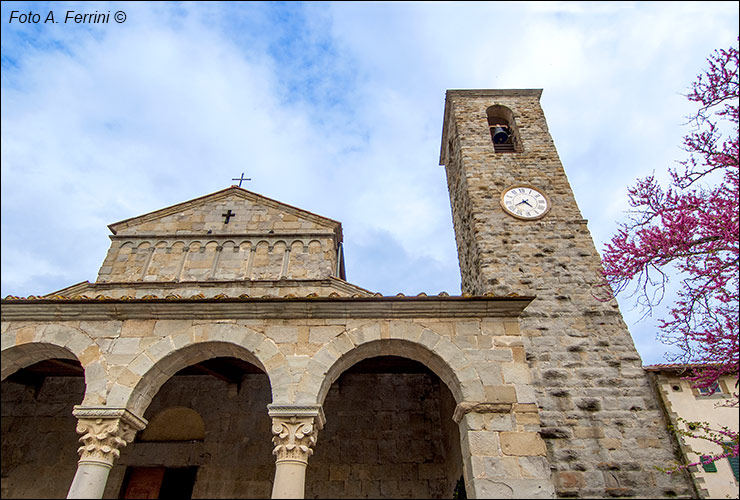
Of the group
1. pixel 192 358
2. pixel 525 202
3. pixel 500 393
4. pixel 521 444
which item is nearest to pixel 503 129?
pixel 525 202

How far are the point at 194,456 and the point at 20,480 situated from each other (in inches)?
114

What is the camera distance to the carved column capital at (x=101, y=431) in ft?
15.6

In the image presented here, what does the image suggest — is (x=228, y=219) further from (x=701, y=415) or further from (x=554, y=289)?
(x=701, y=415)

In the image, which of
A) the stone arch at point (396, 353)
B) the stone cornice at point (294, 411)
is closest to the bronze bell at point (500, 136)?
the stone arch at point (396, 353)

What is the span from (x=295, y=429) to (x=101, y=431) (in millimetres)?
2166

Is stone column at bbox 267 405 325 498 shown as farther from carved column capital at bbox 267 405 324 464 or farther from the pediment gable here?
the pediment gable

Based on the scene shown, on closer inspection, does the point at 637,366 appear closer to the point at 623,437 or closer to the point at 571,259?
the point at 623,437

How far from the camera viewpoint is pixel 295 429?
4.79 metres

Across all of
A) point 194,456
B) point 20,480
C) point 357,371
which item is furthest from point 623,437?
point 20,480

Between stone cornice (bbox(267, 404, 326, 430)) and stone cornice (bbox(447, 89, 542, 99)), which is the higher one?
stone cornice (bbox(447, 89, 542, 99))

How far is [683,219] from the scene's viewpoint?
5.79 metres

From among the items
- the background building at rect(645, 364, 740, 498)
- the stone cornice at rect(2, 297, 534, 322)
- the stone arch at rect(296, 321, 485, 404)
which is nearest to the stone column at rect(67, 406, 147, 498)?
the stone cornice at rect(2, 297, 534, 322)

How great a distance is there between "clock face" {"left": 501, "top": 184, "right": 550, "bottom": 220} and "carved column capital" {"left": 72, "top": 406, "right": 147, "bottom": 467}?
7.41 meters

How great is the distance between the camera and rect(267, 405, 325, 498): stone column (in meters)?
4.50
